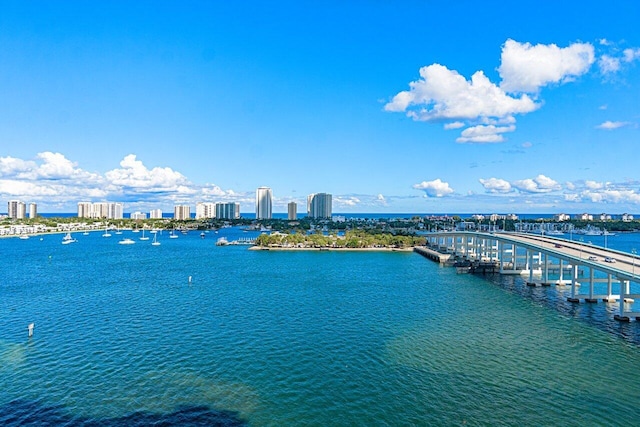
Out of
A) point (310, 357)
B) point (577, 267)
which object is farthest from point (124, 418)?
point (577, 267)

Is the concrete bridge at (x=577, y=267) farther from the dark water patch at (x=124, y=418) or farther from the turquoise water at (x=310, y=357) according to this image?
the dark water patch at (x=124, y=418)

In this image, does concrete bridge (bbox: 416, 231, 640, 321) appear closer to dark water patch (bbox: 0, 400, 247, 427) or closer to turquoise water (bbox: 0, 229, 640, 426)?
turquoise water (bbox: 0, 229, 640, 426)

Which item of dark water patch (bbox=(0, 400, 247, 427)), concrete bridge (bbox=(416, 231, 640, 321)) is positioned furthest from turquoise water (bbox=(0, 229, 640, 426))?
concrete bridge (bbox=(416, 231, 640, 321))

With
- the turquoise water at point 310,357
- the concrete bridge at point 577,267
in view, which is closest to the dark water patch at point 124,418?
the turquoise water at point 310,357

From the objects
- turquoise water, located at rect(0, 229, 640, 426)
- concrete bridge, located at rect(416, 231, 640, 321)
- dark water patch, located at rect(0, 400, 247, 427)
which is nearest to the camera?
dark water patch, located at rect(0, 400, 247, 427)

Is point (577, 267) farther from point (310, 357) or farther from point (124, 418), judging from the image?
point (124, 418)

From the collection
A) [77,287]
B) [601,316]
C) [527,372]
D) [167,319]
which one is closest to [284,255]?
[77,287]
